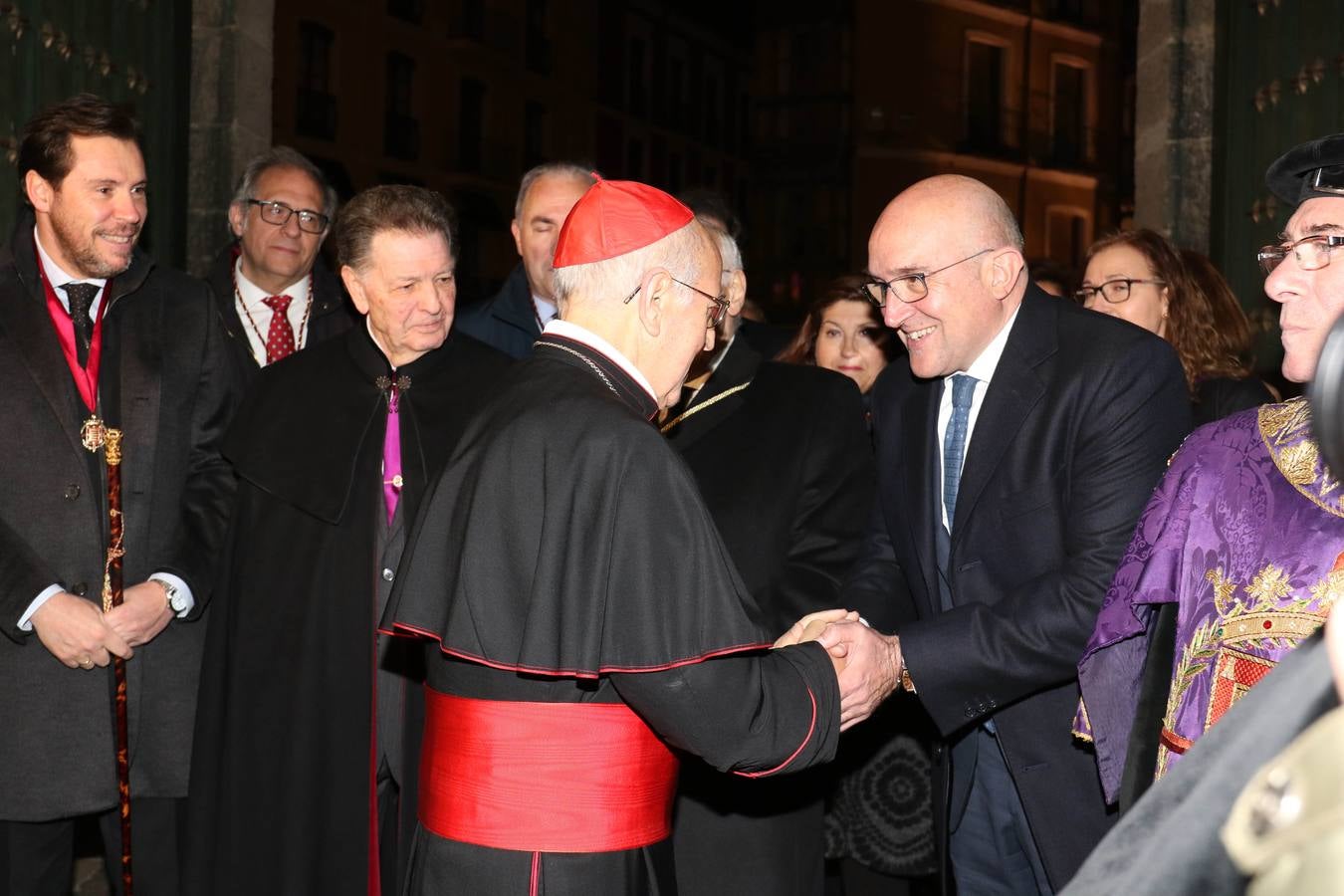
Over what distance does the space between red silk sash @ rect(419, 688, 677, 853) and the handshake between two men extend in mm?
720

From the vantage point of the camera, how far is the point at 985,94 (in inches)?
1229

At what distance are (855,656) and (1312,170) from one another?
1.42 metres

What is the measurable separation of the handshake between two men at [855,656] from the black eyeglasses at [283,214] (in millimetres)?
2873

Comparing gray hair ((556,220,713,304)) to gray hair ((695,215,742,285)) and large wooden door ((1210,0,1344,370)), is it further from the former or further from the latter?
large wooden door ((1210,0,1344,370))

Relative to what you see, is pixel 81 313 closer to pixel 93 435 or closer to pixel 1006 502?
pixel 93 435

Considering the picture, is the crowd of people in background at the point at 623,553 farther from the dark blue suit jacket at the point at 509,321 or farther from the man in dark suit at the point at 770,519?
the dark blue suit jacket at the point at 509,321

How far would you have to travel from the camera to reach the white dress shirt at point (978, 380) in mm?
3549

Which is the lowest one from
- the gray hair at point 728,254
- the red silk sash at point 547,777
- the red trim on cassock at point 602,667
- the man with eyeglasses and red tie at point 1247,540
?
the red silk sash at point 547,777

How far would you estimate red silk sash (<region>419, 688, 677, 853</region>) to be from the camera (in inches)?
102

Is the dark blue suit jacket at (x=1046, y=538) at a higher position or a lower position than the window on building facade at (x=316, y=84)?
lower

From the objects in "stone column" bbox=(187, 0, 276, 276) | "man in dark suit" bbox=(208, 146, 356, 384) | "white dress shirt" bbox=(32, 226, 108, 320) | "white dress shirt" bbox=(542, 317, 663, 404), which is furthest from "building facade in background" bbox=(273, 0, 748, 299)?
"white dress shirt" bbox=(542, 317, 663, 404)

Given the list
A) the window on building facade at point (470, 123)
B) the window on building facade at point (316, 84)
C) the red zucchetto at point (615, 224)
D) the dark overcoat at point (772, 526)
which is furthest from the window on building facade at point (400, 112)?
the red zucchetto at point (615, 224)

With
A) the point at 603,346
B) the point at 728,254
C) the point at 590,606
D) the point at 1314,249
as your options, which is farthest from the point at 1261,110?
the point at 590,606

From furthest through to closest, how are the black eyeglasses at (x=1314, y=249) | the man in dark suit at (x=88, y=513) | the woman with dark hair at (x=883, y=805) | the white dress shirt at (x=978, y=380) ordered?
the woman with dark hair at (x=883, y=805)
the man in dark suit at (x=88, y=513)
the white dress shirt at (x=978, y=380)
the black eyeglasses at (x=1314, y=249)
